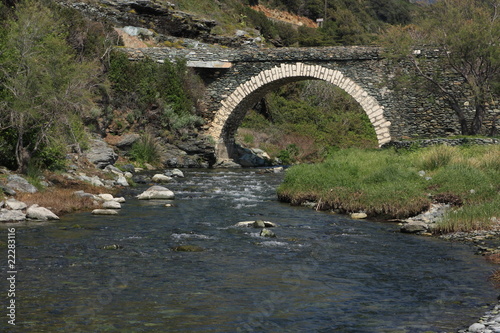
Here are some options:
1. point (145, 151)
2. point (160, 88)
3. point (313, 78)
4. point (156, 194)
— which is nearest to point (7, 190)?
point (156, 194)

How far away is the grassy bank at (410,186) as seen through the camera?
43.1 ft

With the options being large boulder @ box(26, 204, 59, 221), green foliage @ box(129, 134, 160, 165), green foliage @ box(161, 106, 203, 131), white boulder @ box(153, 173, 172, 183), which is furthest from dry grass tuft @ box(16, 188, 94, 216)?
green foliage @ box(161, 106, 203, 131)

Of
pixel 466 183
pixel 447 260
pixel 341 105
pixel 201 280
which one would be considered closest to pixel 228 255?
pixel 201 280

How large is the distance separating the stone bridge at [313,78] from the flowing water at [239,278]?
16.7 metres

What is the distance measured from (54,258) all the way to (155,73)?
77.3ft

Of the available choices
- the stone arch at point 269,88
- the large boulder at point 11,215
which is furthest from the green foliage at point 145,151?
the large boulder at point 11,215

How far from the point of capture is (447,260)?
9.80m

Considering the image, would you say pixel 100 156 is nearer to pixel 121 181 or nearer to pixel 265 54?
pixel 121 181

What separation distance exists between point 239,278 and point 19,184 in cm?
851

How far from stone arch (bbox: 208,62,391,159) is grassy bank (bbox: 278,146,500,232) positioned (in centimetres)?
1027

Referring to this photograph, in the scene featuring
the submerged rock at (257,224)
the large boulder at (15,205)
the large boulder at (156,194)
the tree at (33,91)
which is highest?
the tree at (33,91)

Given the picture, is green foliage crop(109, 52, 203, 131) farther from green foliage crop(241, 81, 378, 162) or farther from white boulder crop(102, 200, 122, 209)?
white boulder crop(102, 200, 122, 209)

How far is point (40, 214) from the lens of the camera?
12750 millimetres

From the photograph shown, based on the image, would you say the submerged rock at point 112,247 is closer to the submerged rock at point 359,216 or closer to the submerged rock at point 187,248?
the submerged rock at point 187,248
